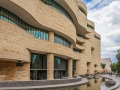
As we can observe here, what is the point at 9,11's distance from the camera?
69.0 ft

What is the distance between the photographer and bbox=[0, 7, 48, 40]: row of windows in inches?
791

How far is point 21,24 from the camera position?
78.5ft

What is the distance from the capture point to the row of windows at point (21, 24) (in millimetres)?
20097

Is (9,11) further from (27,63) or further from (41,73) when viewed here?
(41,73)

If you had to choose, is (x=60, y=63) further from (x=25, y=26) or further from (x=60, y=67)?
(x=25, y=26)

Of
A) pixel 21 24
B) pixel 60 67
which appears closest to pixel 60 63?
Answer: pixel 60 67

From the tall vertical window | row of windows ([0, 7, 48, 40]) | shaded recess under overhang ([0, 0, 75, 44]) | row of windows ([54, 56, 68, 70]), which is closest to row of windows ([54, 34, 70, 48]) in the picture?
row of windows ([0, 7, 48, 40])

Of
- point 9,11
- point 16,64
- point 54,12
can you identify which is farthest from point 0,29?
point 54,12

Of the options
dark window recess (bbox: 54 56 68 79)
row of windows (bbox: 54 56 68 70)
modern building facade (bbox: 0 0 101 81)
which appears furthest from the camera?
dark window recess (bbox: 54 56 68 79)

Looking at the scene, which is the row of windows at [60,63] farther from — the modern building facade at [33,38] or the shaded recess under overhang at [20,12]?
the shaded recess under overhang at [20,12]

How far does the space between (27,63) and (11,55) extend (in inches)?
206

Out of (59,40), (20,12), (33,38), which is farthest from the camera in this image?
(59,40)

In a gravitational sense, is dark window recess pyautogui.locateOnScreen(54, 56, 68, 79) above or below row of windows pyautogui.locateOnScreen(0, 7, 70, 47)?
below

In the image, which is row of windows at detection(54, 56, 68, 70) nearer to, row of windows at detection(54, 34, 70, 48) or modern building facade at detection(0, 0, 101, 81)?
modern building facade at detection(0, 0, 101, 81)
